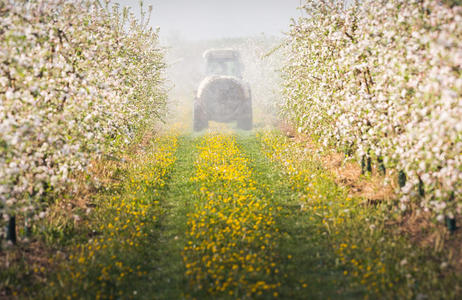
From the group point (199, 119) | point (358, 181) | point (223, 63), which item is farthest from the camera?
point (223, 63)

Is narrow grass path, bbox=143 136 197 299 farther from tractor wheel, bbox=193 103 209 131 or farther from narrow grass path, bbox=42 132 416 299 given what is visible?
tractor wheel, bbox=193 103 209 131

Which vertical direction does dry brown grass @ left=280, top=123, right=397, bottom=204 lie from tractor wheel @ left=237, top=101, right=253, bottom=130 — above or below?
below

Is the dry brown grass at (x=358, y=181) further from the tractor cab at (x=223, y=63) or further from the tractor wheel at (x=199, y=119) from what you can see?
the tractor cab at (x=223, y=63)

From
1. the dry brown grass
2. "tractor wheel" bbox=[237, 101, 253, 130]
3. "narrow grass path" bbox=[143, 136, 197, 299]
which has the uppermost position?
"tractor wheel" bbox=[237, 101, 253, 130]

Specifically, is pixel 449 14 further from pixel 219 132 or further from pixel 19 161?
pixel 219 132

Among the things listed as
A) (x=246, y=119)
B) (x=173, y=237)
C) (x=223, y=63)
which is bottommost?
(x=173, y=237)

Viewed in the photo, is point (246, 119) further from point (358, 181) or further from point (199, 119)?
point (358, 181)

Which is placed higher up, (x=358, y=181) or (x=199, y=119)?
(x=199, y=119)

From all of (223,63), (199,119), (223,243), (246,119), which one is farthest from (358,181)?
(223,63)

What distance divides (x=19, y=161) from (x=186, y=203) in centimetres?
424

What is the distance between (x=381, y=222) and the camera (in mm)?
7445

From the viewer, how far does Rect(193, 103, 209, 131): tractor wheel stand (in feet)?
62.7

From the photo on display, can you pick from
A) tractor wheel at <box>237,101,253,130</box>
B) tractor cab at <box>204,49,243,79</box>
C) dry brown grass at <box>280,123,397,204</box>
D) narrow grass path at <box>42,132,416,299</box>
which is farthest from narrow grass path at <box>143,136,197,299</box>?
tractor cab at <box>204,49,243,79</box>

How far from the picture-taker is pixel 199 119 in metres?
19.3
